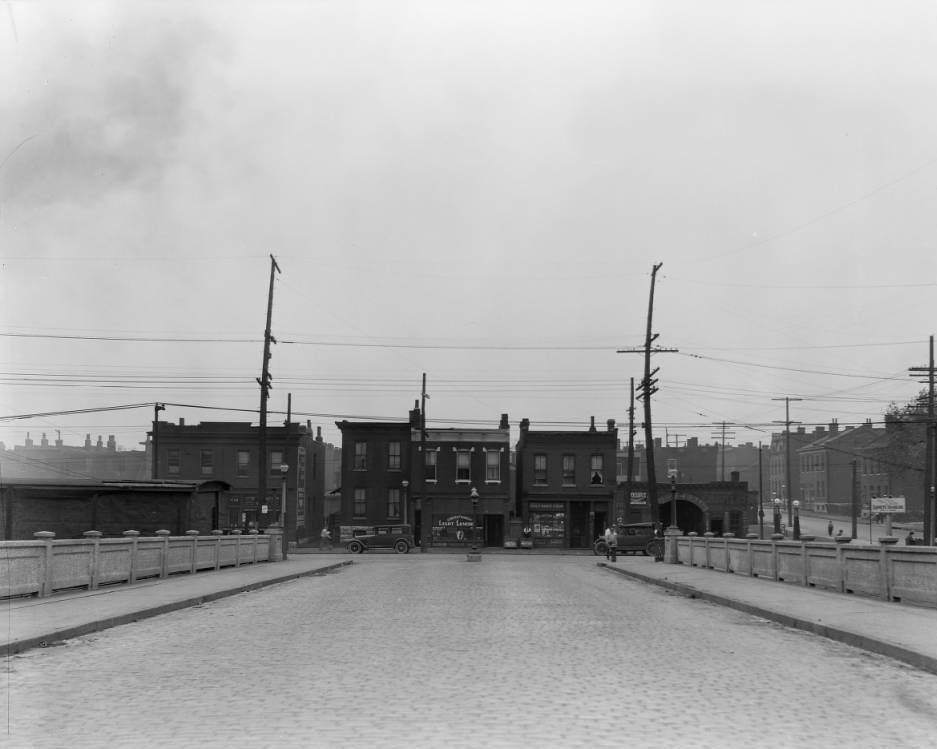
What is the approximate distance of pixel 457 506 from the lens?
221ft

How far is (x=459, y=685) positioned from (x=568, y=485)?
59783mm

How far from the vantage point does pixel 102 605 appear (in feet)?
53.6

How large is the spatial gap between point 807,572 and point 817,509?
103582 millimetres

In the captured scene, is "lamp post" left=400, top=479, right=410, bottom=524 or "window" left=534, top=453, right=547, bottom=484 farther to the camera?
"window" left=534, top=453, right=547, bottom=484

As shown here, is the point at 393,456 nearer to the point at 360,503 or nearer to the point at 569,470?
the point at 360,503

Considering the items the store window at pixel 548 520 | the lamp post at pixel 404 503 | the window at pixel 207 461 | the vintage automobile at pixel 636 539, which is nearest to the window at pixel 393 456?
the lamp post at pixel 404 503

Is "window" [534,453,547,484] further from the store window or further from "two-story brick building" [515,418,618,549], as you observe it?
the store window

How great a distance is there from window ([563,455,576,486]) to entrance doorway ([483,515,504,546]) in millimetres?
5037

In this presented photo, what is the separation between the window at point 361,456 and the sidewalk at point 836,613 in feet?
141

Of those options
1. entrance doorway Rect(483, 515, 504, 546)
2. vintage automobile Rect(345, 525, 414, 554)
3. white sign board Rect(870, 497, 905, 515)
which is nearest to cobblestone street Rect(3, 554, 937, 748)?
vintage automobile Rect(345, 525, 414, 554)

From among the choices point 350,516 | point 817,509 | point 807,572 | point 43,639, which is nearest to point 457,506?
point 350,516

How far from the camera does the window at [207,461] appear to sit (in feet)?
221

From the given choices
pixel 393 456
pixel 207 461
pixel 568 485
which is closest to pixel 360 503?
pixel 393 456

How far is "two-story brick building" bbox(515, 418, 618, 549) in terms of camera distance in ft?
223
